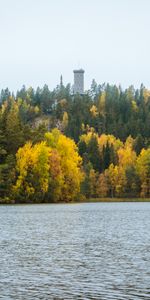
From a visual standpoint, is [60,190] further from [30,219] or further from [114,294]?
[114,294]

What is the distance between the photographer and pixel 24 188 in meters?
119

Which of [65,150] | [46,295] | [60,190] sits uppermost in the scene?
[65,150]

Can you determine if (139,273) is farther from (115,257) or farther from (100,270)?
(115,257)

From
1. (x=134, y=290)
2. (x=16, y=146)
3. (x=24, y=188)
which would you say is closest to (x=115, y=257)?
(x=134, y=290)

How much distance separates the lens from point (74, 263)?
3647cm

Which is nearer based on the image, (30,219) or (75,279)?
(75,279)

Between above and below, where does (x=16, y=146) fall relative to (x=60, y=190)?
above

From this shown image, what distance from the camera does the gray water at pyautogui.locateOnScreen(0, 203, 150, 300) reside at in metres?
28.5

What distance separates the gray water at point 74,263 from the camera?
93.4ft

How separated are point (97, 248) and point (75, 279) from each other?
1253 centimetres

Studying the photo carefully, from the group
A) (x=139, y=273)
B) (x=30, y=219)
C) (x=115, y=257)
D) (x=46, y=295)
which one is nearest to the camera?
(x=46, y=295)

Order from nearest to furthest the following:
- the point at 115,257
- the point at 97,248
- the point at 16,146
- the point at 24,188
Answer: the point at 115,257
the point at 97,248
the point at 24,188
the point at 16,146

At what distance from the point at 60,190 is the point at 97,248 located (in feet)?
267

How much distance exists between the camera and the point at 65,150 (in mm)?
131250
